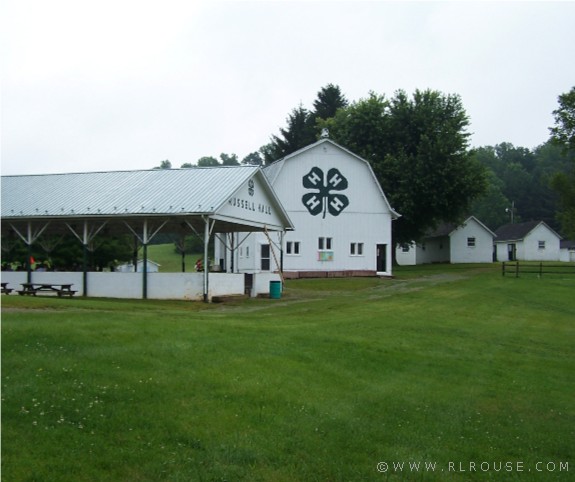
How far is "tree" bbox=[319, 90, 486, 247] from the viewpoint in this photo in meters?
48.7

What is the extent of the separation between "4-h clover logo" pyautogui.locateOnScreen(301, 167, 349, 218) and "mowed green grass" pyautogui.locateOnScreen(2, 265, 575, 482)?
28.0m

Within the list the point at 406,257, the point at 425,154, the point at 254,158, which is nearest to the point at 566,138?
the point at 425,154

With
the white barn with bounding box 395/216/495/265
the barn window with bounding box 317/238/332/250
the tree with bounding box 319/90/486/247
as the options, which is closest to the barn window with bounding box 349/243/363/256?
the barn window with bounding box 317/238/332/250

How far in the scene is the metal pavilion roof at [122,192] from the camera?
1014 inches

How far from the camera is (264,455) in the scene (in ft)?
23.4

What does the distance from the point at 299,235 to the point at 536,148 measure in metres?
121

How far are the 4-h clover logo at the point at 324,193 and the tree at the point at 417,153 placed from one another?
22.2ft

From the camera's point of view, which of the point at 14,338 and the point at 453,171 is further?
the point at 453,171

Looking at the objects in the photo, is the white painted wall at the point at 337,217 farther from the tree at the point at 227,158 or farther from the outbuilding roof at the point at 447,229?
the tree at the point at 227,158

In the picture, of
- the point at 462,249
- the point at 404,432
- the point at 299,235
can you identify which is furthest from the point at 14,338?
the point at 462,249

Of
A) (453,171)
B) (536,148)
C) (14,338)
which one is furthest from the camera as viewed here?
(536,148)

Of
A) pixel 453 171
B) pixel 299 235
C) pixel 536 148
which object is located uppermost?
pixel 536 148

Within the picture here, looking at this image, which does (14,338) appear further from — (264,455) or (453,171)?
(453,171)

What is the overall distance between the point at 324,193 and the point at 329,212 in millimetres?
1316
